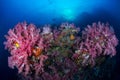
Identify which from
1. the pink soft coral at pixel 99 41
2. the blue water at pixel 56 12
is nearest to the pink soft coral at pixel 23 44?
the pink soft coral at pixel 99 41

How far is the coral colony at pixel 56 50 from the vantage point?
5.49 m

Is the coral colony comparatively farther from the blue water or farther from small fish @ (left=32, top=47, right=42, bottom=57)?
the blue water

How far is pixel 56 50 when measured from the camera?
19.5 ft

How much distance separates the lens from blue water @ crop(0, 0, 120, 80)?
980 cm

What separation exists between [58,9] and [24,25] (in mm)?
4637

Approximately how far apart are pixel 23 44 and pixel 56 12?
4923 mm

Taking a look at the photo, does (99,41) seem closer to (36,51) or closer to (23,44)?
(36,51)

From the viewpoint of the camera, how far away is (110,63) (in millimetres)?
6824

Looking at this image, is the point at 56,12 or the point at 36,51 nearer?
the point at 36,51

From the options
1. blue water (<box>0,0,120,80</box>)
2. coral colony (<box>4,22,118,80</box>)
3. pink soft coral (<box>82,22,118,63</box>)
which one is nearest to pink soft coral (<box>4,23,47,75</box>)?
coral colony (<box>4,22,118,80</box>)

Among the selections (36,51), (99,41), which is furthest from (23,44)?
(99,41)

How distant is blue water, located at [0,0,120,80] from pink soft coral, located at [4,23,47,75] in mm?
4094

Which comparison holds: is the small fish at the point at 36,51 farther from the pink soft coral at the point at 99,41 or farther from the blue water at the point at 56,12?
the blue water at the point at 56,12

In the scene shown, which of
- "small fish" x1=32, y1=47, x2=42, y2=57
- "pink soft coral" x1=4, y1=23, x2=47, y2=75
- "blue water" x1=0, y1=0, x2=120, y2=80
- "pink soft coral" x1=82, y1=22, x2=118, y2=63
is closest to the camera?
"pink soft coral" x1=4, y1=23, x2=47, y2=75
